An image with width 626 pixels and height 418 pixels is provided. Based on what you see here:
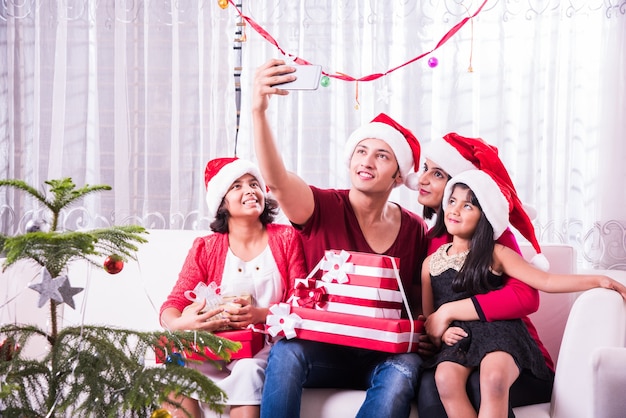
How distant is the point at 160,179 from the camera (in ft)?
11.4

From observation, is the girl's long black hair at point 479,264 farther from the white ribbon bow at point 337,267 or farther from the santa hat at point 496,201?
the white ribbon bow at point 337,267

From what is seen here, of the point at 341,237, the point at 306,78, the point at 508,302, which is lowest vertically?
the point at 508,302

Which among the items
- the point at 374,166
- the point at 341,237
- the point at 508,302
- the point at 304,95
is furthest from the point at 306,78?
the point at 304,95

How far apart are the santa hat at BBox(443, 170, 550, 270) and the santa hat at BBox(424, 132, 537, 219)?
0.05 metres

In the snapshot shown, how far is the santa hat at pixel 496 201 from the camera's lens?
2121mm

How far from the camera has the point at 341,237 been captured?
2.29 m

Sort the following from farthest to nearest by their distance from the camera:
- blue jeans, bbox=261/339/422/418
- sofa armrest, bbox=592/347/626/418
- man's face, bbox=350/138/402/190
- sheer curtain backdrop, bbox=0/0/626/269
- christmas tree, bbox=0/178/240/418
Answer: sheer curtain backdrop, bbox=0/0/626/269 < man's face, bbox=350/138/402/190 < blue jeans, bbox=261/339/422/418 < sofa armrest, bbox=592/347/626/418 < christmas tree, bbox=0/178/240/418

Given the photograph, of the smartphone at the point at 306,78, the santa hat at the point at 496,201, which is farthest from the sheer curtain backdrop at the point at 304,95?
the smartphone at the point at 306,78

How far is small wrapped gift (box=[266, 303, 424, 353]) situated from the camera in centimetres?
199

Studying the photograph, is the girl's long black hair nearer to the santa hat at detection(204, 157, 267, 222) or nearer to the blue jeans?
the blue jeans

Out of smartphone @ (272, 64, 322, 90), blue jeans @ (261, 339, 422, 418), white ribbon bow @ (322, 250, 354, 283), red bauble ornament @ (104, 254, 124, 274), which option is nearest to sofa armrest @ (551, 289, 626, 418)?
blue jeans @ (261, 339, 422, 418)

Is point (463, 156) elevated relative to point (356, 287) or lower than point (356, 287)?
elevated

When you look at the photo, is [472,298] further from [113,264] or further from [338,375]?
[113,264]

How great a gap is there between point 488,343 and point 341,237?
0.54 meters
